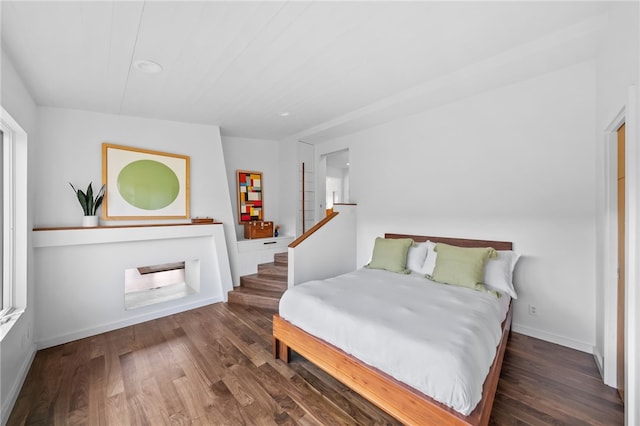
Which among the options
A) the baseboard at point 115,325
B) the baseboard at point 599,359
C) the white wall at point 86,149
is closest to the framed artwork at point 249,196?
the white wall at point 86,149

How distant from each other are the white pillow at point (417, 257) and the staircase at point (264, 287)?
177 cm

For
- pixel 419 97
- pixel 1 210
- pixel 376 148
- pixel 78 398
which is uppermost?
pixel 419 97

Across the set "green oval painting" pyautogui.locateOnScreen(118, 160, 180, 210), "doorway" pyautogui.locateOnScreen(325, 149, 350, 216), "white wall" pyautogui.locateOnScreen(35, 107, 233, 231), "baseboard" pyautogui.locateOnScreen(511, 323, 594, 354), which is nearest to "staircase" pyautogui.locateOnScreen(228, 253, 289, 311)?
"white wall" pyautogui.locateOnScreen(35, 107, 233, 231)

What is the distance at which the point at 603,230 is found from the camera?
204 centimetres

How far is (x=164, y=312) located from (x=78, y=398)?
1.53 metres

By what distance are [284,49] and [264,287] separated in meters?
3.09

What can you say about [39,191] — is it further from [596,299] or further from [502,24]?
[596,299]

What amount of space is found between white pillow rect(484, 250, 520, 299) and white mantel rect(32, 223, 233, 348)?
3540 millimetres

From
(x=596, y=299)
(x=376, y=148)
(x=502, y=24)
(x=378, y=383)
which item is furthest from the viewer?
(x=376, y=148)

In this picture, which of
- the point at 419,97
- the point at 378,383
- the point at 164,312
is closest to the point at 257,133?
the point at 419,97

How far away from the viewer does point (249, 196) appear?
4820 mm

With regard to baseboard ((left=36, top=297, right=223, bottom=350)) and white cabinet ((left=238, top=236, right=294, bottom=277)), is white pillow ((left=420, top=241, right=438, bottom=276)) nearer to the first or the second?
white cabinet ((left=238, top=236, right=294, bottom=277))

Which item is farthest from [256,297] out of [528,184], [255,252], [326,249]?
[528,184]

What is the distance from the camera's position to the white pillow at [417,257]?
10.0 ft
